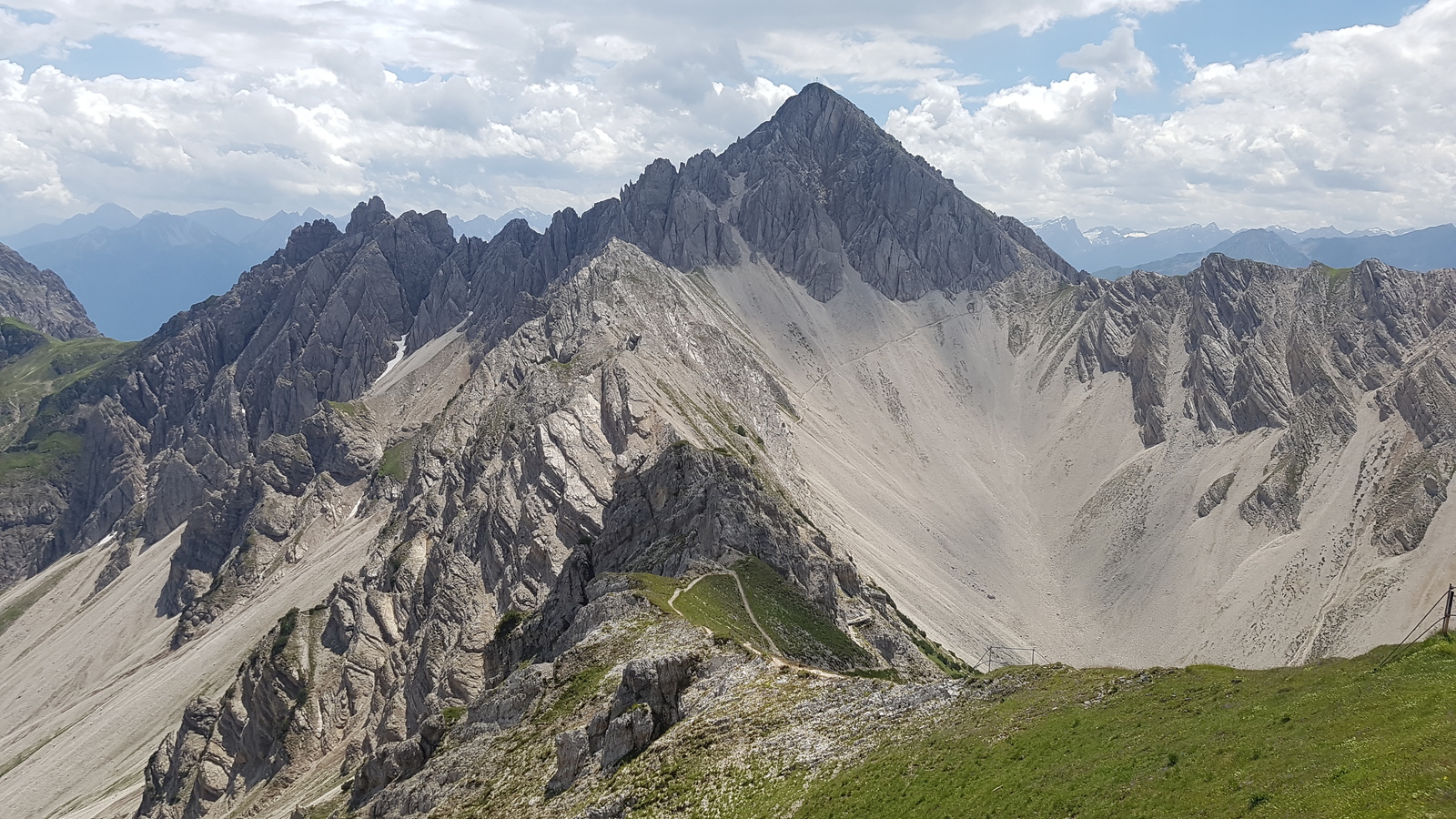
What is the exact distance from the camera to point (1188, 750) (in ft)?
97.5

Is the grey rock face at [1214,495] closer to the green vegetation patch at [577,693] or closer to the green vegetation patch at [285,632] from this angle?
the green vegetation patch at [577,693]

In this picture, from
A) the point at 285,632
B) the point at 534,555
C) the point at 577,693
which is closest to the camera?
the point at 577,693

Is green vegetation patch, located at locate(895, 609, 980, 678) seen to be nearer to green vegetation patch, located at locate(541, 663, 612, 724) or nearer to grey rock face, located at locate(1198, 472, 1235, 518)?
green vegetation patch, located at locate(541, 663, 612, 724)

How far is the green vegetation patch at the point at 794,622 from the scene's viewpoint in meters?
70.8

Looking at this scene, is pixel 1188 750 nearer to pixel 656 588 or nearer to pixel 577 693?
pixel 577 693

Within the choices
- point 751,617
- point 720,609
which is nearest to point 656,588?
point 720,609

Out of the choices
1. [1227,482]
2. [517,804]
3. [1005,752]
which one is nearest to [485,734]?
[517,804]

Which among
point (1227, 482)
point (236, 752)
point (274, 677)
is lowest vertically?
point (1227, 482)

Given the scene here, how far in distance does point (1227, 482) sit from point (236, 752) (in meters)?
195

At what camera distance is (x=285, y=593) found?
16612 centimetres

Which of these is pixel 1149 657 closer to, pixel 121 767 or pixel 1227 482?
pixel 1227 482

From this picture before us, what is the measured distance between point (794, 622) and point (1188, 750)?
1862 inches

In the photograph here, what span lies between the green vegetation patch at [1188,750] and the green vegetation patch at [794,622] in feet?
96.4

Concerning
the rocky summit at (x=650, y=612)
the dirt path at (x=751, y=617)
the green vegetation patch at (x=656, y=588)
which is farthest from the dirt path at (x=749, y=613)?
the green vegetation patch at (x=656, y=588)
